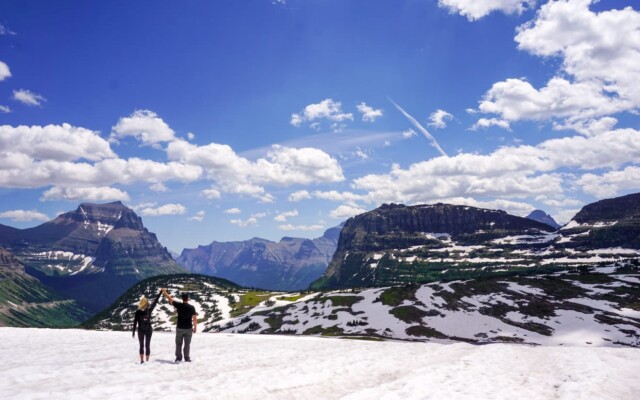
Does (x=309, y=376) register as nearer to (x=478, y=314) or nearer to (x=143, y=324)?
(x=143, y=324)

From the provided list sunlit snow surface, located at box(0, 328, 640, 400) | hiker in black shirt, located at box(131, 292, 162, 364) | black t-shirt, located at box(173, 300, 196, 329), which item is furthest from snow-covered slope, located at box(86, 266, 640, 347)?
hiker in black shirt, located at box(131, 292, 162, 364)

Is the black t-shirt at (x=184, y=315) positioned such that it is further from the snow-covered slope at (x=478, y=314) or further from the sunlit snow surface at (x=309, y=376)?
the snow-covered slope at (x=478, y=314)

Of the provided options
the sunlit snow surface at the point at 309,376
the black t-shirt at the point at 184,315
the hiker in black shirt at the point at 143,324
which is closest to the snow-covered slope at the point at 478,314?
the sunlit snow surface at the point at 309,376

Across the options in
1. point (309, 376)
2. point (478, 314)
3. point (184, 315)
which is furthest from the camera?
point (478, 314)

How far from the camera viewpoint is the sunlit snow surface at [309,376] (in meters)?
16.3

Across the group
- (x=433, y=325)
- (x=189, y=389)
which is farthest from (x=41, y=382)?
(x=433, y=325)

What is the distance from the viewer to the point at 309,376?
65.3ft

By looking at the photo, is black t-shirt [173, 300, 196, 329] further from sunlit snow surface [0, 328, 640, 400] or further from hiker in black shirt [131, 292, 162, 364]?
sunlit snow surface [0, 328, 640, 400]

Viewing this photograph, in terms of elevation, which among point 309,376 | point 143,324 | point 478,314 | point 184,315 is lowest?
point 478,314

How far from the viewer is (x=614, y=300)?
154500 mm

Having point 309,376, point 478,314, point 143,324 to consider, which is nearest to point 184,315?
point 143,324

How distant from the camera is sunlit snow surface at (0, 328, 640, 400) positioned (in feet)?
53.6

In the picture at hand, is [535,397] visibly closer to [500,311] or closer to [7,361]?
[7,361]

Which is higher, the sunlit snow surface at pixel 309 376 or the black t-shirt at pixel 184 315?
the black t-shirt at pixel 184 315
